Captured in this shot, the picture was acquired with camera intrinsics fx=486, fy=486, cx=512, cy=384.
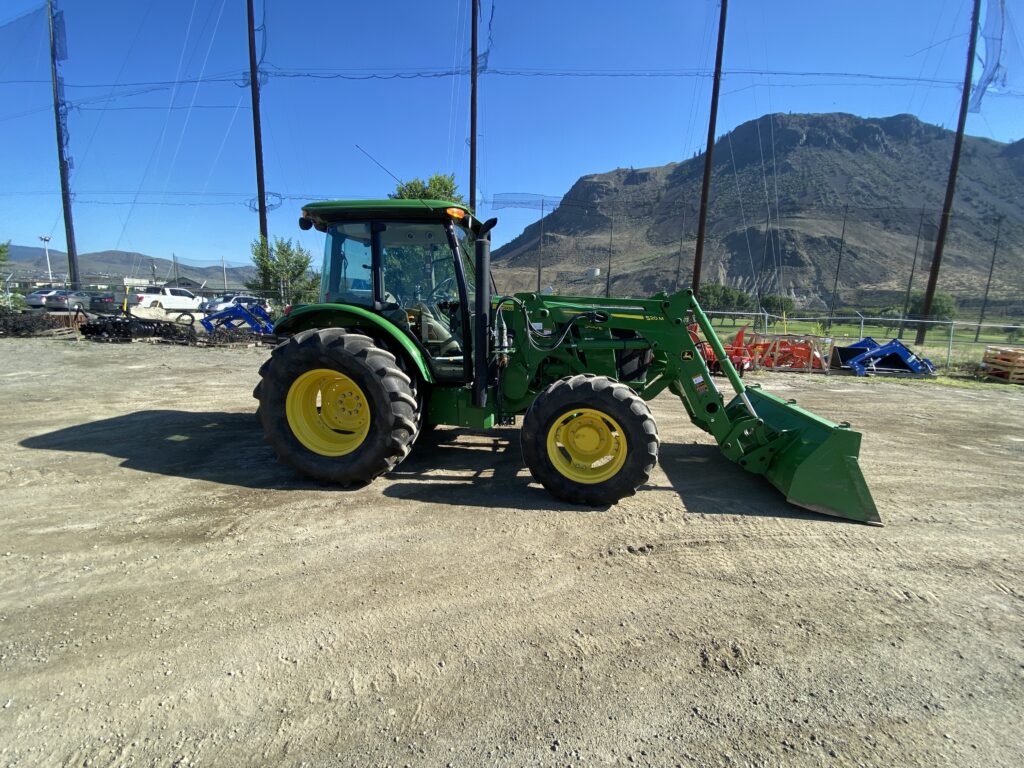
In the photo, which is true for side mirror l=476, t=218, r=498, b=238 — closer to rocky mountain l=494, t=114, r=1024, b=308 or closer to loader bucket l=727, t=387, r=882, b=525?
loader bucket l=727, t=387, r=882, b=525

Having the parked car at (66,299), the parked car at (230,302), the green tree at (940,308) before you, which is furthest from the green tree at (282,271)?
the green tree at (940,308)

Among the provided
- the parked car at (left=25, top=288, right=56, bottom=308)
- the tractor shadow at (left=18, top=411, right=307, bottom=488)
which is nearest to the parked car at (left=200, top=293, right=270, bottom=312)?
the parked car at (left=25, top=288, right=56, bottom=308)

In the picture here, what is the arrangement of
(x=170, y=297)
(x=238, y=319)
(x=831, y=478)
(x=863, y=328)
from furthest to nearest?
(x=170, y=297)
(x=863, y=328)
(x=238, y=319)
(x=831, y=478)

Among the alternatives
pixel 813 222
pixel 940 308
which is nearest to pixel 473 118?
pixel 940 308

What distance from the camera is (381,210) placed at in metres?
4.23

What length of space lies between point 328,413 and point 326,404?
0.09 meters

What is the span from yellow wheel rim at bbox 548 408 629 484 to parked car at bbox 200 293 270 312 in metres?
17.2

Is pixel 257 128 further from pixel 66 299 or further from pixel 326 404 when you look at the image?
pixel 326 404

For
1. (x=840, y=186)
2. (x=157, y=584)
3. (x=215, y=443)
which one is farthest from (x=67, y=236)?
(x=840, y=186)

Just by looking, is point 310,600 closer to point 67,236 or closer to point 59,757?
point 59,757

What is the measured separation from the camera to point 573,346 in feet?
14.5

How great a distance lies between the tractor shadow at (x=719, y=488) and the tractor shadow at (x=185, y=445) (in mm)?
3193

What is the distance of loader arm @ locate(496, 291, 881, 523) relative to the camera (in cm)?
362

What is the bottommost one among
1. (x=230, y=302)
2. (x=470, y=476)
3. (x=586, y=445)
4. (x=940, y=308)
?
(x=470, y=476)
